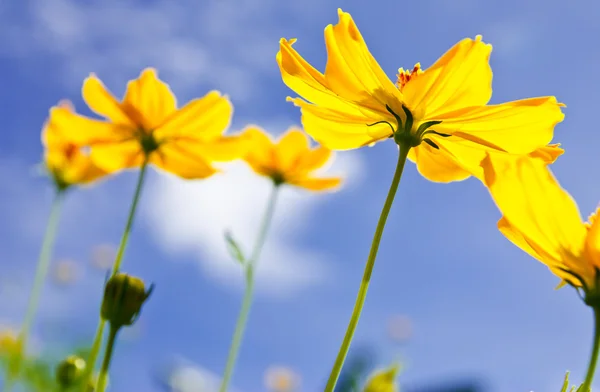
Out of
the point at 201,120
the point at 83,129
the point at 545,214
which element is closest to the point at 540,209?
the point at 545,214

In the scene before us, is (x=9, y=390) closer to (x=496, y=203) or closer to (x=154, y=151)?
(x=154, y=151)

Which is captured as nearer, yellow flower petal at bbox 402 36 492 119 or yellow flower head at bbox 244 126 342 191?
yellow flower petal at bbox 402 36 492 119

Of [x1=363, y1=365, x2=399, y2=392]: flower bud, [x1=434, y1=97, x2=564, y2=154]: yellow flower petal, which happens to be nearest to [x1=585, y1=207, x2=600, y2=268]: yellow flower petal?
[x1=434, y1=97, x2=564, y2=154]: yellow flower petal

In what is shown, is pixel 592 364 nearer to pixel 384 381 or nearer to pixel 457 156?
pixel 457 156

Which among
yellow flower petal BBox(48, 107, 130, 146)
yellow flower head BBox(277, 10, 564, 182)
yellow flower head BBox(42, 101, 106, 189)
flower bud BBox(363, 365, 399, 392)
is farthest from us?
yellow flower head BBox(42, 101, 106, 189)

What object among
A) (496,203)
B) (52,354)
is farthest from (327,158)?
(52,354)

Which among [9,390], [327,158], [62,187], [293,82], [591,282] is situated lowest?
[9,390]

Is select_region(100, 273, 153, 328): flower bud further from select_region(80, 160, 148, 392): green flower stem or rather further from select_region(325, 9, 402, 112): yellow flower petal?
select_region(325, 9, 402, 112): yellow flower petal

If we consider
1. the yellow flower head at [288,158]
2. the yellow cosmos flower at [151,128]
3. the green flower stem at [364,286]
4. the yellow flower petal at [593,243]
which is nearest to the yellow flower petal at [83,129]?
the yellow cosmos flower at [151,128]
